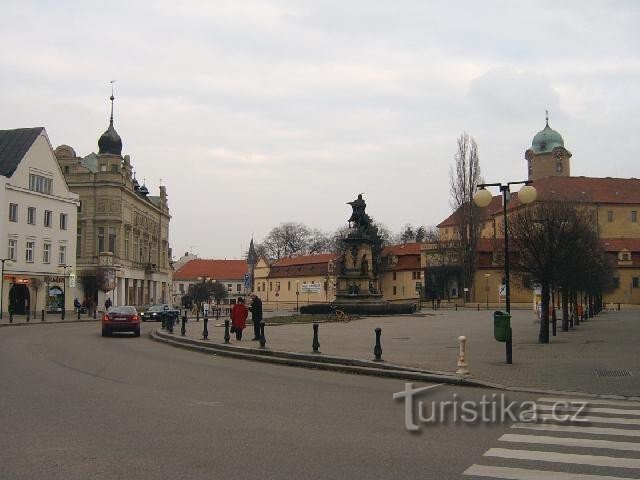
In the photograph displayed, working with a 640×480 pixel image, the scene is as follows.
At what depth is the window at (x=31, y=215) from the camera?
57122 mm

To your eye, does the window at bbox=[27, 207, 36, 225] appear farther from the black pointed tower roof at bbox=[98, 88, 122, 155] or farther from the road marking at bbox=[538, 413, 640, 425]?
the road marking at bbox=[538, 413, 640, 425]

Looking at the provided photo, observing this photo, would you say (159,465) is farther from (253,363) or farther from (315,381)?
(253,363)

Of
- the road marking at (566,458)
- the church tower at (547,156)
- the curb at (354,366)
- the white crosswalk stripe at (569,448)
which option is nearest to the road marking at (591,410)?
the white crosswalk stripe at (569,448)

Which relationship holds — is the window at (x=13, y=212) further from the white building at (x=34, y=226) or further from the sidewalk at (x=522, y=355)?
the sidewalk at (x=522, y=355)

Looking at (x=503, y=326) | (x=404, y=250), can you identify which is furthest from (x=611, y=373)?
(x=404, y=250)

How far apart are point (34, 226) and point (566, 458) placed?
56.7 meters

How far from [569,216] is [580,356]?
A: 1244 centimetres

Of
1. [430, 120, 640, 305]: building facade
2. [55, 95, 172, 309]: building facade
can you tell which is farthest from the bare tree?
[55, 95, 172, 309]: building facade

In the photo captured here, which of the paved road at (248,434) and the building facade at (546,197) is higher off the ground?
the building facade at (546,197)

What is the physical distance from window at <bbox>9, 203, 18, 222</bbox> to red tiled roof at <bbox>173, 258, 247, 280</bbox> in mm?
101755

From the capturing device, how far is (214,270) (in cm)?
15950

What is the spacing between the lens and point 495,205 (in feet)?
382

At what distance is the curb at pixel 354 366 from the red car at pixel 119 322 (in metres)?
8.02

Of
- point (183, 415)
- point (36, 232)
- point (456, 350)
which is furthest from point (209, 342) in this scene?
point (36, 232)
